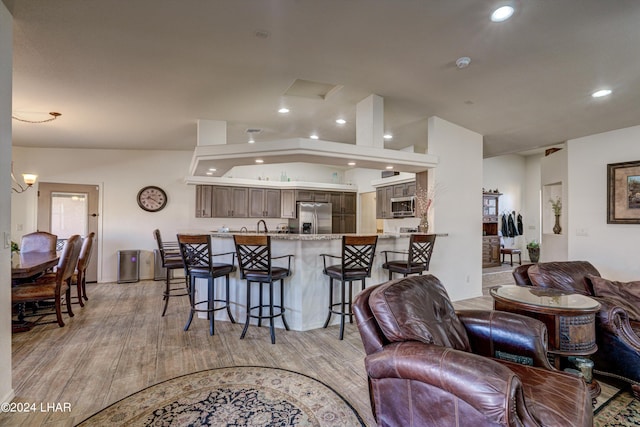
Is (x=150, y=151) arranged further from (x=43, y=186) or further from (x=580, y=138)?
(x=580, y=138)

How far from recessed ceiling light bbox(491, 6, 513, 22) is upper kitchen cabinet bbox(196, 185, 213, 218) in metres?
5.86

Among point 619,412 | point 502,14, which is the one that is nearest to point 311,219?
point 502,14

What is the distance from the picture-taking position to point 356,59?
117 inches

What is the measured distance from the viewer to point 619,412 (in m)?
2.07

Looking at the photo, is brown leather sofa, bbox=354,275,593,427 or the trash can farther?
the trash can

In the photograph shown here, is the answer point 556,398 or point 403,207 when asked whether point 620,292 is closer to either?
point 556,398

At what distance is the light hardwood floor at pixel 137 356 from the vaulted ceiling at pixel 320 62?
104 inches

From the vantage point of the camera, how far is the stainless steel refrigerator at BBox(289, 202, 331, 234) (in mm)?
7520

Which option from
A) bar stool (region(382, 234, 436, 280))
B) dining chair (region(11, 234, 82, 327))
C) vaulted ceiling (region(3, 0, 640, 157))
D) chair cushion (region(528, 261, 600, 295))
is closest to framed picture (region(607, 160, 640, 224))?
vaulted ceiling (region(3, 0, 640, 157))

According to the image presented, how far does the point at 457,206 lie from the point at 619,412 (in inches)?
127

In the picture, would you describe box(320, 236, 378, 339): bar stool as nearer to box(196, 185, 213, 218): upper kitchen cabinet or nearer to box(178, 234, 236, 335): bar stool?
box(178, 234, 236, 335): bar stool

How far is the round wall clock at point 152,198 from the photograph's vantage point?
6448 millimetres

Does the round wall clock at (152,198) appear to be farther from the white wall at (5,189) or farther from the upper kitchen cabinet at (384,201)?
the upper kitchen cabinet at (384,201)

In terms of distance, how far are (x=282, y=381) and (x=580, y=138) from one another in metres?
5.86
